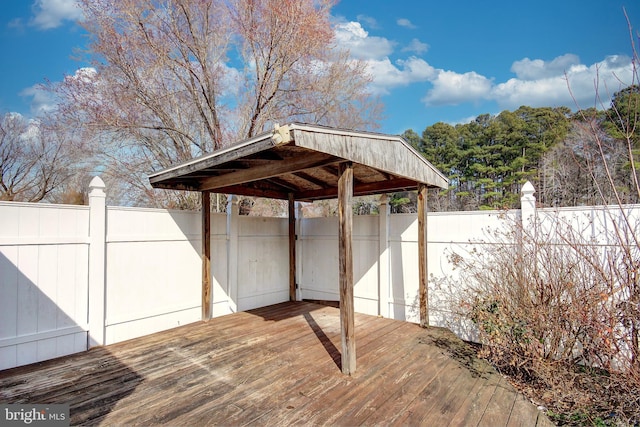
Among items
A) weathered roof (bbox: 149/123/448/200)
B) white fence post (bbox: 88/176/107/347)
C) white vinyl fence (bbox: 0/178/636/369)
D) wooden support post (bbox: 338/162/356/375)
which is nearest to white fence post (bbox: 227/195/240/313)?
white vinyl fence (bbox: 0/178/636/369)

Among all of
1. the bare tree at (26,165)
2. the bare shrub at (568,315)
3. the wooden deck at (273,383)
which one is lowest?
the wooden deck at (273,383)

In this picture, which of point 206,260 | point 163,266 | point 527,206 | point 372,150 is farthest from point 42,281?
point 527,206

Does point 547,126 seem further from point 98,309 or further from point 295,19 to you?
point 98,309

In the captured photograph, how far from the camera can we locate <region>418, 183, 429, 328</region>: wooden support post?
4.50 metres

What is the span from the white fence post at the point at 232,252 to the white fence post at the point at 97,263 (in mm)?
1852

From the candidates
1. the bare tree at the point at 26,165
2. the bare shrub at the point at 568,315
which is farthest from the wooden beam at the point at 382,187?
the bare tree at the point at 26,165

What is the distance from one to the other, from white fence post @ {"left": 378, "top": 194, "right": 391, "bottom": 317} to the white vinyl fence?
0.02 meters

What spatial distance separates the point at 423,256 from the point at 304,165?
7.64ft

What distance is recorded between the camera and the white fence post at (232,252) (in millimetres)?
5363

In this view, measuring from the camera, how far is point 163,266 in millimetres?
4527

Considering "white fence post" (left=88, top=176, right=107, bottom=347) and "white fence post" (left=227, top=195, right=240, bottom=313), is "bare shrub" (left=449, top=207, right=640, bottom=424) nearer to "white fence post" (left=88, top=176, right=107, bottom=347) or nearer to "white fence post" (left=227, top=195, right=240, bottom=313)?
"white fence post" (left=227, top=195, right=240, bottom=313)

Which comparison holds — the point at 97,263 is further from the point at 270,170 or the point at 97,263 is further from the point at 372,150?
the point at 372,150

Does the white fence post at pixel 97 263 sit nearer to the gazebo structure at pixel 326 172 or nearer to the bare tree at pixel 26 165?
the gazebo structure at pixel 326 172

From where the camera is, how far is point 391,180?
16.0 ft
